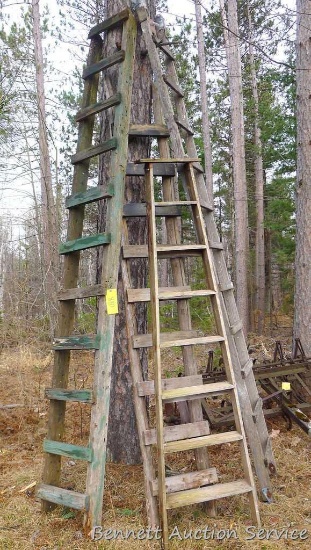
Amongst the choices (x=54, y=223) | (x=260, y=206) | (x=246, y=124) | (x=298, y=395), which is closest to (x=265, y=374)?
(x=298, y=395)

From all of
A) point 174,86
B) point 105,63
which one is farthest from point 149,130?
point 174,86

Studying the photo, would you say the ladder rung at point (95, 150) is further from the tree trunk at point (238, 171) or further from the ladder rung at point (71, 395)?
the tree trunk at point (238, 171)

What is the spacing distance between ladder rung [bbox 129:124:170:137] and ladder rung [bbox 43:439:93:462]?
8.87 ft

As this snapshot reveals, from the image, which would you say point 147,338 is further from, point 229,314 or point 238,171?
point 238,171

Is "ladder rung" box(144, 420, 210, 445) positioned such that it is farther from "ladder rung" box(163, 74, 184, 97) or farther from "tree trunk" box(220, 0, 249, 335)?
"tree trunk" box(220, 0, 249, 335)

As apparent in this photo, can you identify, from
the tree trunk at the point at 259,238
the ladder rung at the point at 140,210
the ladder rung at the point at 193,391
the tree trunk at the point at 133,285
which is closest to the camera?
the ladder rung at the point at 193,391

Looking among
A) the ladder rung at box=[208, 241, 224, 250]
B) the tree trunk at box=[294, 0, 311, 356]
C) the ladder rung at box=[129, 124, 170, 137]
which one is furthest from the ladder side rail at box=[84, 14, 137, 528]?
the tree trunk at box=[294, 0, 311, 356]

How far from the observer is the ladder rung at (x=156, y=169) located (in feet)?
14.0

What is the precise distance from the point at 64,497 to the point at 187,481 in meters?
0.97

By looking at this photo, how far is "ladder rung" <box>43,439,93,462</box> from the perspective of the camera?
3.61 meters

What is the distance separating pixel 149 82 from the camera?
4895 mm

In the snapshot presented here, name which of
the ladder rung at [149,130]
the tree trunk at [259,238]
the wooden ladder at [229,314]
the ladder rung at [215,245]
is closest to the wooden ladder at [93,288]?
the ladder rung at [149,130]

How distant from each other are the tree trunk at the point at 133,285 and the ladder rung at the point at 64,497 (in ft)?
3.24

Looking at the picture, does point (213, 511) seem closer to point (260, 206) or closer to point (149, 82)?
point (149, 82)
